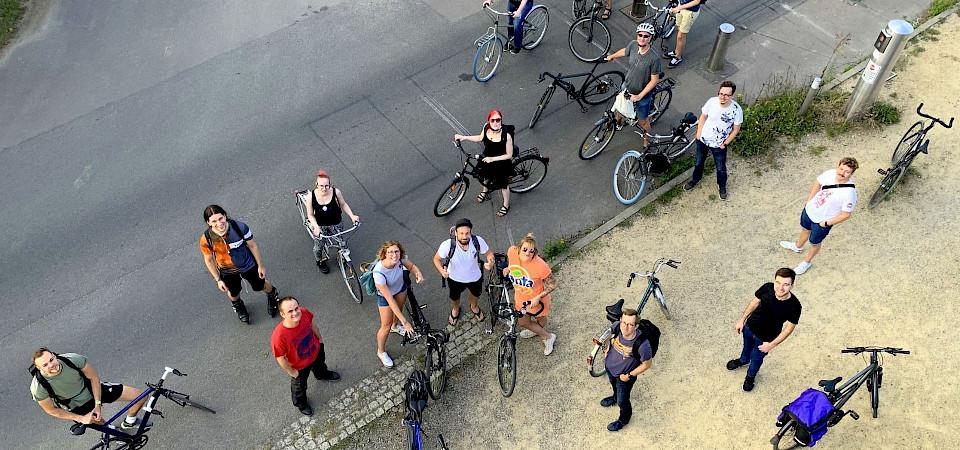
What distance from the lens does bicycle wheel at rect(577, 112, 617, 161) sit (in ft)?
31.0

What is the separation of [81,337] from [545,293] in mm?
5529

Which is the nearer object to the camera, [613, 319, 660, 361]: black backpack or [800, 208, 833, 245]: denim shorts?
[613, 319, 660, 361]: black backpack

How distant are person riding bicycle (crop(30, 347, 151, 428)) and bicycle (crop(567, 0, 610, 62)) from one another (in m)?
8.57

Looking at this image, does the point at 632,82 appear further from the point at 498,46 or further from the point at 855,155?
the point at 855,155

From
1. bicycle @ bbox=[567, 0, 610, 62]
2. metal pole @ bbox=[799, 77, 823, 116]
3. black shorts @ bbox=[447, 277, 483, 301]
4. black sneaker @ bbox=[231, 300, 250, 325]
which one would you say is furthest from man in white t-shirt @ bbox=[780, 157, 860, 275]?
black sneaker @ bbox=[231, 300, 250, 325]

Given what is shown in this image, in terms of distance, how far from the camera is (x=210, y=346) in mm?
7855

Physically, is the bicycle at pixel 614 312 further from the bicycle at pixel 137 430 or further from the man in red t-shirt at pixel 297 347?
the bicycle at pixel 137 430

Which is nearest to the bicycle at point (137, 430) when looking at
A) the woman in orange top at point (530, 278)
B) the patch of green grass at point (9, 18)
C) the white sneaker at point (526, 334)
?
Result: the woman in orange top at point (530, 278)

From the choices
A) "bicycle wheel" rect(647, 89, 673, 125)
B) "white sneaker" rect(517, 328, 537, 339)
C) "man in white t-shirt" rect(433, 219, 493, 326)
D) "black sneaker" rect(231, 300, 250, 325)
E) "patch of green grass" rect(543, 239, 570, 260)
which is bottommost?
"black sneaker" rect(231, 300, 250, 325)

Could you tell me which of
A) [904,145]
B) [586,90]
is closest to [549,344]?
[586,90]

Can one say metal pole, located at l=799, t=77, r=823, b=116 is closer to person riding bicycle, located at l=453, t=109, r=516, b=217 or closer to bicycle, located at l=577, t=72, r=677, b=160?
bicycle, located at l=577, t=72, r=677, b=160

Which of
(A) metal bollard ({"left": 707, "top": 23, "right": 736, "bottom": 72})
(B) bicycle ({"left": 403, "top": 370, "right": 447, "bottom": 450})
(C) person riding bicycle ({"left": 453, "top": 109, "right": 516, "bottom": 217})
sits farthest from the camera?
(A) metal bollard ({"left": 707, "top": 23, "right": 736, "bottom": 72})

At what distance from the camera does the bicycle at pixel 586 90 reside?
10039mm

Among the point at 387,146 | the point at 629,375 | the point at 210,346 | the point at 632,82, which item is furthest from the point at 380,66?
the point at 629,375
